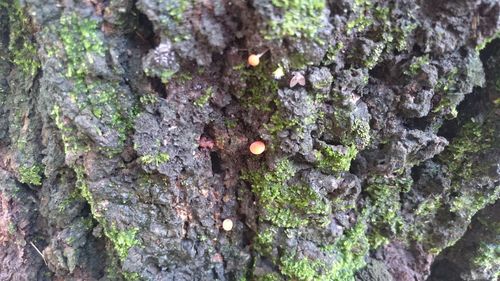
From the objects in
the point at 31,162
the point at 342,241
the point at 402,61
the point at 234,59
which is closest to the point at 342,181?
the point at 342,241

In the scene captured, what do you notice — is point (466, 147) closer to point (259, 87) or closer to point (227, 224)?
point (259, 87)

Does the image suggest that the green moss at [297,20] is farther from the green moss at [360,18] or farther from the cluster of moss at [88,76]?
the cluster of moss at [88,76]

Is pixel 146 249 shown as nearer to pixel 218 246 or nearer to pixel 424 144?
pixel 218 246

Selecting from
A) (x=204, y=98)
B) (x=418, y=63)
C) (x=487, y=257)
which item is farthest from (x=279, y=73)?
(x=487, y=257)

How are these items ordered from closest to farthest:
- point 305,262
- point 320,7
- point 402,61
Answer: point 320,7 < point 402,61 < point 305,262

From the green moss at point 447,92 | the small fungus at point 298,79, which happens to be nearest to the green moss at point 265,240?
the small fungus at point 298,79

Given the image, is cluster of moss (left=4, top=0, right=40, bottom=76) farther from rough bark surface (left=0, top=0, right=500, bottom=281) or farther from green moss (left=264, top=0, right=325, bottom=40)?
green moss (left=264, top=0, right=325, bottom=40)

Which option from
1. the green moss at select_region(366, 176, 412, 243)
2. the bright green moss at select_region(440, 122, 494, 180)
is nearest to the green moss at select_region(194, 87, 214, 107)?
the green moss at select_region(366, 176, 412, 243)

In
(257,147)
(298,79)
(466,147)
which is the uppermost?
(298,79)
